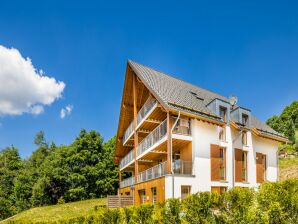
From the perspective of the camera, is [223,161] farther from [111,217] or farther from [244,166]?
[111,217]

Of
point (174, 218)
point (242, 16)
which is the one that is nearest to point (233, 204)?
point (174, 218)

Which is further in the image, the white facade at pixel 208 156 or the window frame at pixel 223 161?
the window frame at pixel 223 161

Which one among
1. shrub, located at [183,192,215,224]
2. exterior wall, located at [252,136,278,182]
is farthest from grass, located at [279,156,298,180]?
shrub, located at [183,192,215,224]

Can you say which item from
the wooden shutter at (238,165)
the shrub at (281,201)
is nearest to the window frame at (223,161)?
the wooden shutter at (238,165)

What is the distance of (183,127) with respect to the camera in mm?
19016

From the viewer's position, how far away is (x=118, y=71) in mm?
28406

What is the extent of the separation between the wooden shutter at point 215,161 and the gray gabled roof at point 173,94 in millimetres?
2038

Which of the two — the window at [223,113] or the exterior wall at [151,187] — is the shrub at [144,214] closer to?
the exterior wall at [151,187]

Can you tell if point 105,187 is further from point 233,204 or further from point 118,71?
point 233,204

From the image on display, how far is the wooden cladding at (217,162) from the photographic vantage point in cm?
1941

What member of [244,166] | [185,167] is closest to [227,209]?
[185,167]

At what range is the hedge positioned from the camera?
24.6 feet

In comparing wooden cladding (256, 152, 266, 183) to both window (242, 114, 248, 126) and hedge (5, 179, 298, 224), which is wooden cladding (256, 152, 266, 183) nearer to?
window (242, 114, 248, 126)

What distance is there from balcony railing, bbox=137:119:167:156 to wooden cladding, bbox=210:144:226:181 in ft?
11.1
